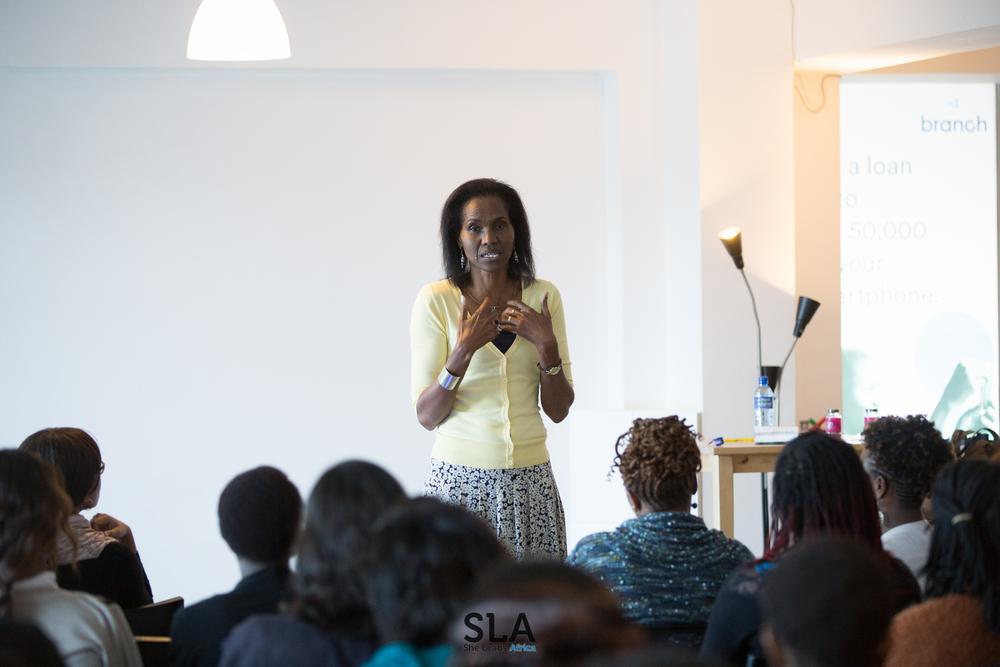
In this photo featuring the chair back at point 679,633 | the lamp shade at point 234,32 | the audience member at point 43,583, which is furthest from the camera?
the lamp shade at point 234,32

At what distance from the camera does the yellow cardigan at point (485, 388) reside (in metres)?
3.07

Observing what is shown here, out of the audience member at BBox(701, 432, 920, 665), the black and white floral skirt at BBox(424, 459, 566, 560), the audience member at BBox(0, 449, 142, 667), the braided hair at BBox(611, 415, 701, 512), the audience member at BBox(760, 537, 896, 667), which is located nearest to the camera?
the audience member at BBox(760, 537, 896, 667)

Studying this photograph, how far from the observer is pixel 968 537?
1.99 m

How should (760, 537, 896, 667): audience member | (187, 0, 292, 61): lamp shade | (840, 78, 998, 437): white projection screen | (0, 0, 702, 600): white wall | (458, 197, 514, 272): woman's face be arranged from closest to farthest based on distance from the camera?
(760, 537, 896, 667): audience member < (458, 197, 514, 272): woman's face < (187, 0, 292, 61): lamp shade < (0, 0, 702, 600): white wall < (840, 78, 998, 437): white projection screen

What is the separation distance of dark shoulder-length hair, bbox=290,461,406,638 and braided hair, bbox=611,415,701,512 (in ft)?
2.72

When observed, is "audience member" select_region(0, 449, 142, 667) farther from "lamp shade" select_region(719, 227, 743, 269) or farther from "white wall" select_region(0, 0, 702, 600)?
"lamp shade" select_region(719, 227, 743, 269)

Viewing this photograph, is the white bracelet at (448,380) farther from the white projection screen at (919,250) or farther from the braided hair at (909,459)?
the white projection screen at (919,250)

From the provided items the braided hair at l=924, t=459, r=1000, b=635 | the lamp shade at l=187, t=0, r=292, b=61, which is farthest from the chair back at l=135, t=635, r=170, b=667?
the lamp shade at l=187, t=0, r=292, b=61

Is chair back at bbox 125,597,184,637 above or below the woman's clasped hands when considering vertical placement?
below

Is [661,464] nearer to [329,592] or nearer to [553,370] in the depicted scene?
[553,370]

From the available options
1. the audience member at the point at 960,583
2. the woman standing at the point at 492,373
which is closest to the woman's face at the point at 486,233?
the woman standing at the point at 492,373

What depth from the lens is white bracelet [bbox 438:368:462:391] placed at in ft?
9.99

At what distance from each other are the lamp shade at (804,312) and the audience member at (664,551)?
3.10m

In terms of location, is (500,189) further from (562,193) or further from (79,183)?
(79,183)
